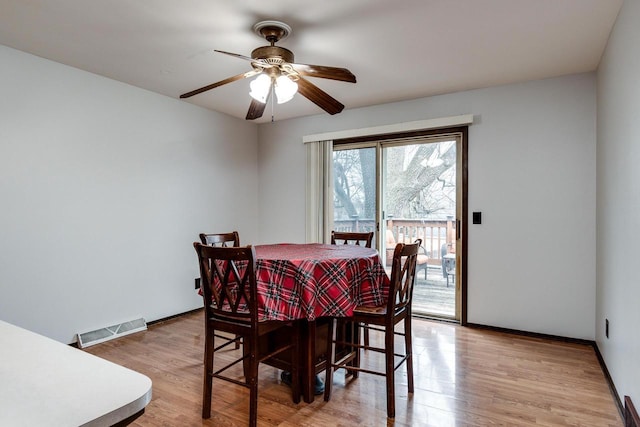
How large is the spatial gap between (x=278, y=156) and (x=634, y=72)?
380cm

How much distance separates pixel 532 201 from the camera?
11.3ft

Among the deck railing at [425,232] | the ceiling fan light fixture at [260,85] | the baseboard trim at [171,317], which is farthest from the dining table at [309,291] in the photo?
the baseboard trim at [171,317]

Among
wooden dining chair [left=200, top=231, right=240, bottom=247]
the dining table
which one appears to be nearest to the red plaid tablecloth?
Answer: the dining table

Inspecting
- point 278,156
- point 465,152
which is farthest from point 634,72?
point 278,156

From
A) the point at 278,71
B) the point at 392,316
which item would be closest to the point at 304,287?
the point at 392,316

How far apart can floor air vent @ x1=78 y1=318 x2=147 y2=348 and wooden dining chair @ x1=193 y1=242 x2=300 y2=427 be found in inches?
63.9

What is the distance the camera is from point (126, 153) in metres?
3.57

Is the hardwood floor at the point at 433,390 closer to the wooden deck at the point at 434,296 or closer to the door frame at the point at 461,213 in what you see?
the door frame at the point at 461,213

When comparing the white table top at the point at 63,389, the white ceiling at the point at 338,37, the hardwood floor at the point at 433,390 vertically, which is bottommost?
the hardwood floor at the point at 433,390

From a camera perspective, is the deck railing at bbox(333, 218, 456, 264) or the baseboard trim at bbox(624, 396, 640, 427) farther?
the deck railing at bbox(333, 218, 456, 264)

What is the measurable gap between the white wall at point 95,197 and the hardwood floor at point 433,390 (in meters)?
0.55

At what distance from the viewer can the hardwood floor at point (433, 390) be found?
6.82 feet

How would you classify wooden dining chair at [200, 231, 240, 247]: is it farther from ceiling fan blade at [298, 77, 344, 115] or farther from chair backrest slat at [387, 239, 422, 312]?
chair backrest slat at [387, 239, 422, 312]

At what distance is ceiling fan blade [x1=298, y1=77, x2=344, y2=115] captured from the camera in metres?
2.53
